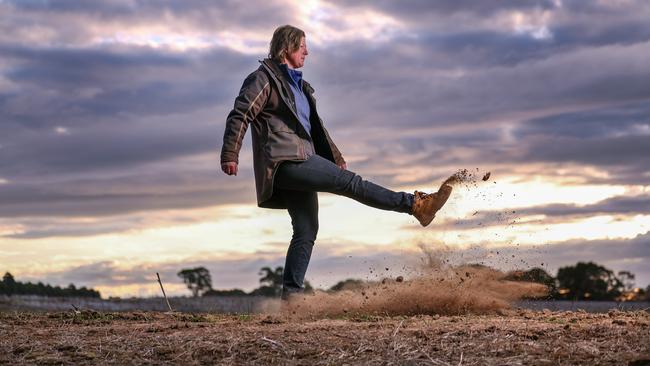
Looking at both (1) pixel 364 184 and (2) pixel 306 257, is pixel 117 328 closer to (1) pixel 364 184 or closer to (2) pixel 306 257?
(2) pixel 306 257

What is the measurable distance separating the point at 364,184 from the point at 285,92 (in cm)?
109

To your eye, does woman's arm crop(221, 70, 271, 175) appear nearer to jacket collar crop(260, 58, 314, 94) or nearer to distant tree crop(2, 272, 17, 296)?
jacket collar crop(260, 58, 314, 94)

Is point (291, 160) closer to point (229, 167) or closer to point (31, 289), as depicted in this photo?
point (229, 167)

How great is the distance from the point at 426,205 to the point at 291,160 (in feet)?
4.16

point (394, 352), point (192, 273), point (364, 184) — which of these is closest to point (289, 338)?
point (394, 352)

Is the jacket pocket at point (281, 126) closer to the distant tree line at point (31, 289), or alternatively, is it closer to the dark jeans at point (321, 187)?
the dark jeans at point (321, 187)

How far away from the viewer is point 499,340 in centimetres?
541

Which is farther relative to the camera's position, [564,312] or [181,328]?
[564,312]

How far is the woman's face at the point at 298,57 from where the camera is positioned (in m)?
7.96

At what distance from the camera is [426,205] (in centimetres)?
778

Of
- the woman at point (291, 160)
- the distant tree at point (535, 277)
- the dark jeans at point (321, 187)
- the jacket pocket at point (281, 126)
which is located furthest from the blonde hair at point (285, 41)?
the distant tree at point (535, 277)

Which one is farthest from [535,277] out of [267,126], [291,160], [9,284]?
[9,284]

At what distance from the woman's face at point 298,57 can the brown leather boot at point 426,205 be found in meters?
1.60

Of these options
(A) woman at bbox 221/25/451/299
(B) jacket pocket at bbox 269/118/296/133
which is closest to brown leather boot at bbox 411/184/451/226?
(A) woman at bbox 221/25/451/299
